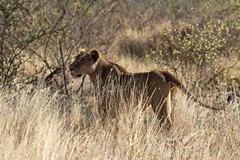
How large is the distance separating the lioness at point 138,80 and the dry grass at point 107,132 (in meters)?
0.18

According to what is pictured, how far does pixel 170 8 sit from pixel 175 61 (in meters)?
9.63

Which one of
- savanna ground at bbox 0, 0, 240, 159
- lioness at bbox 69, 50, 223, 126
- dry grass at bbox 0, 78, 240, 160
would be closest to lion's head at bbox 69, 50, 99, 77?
lioness at bbox 69, 50, 223, 126

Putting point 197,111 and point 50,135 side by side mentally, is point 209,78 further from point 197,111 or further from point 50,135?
point 50,135

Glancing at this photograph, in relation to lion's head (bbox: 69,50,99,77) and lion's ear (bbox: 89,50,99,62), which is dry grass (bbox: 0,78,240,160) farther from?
lion's ear (bbox: 89,50,99,62)

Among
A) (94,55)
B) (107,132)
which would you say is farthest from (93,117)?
(94,55)

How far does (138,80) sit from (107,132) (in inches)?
47.4

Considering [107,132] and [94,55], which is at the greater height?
[94,55]

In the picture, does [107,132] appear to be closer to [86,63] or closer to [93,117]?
[93,117]

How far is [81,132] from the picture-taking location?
5.36m

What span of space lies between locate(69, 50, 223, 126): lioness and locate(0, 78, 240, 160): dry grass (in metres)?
0.18

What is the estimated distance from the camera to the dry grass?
464 cm

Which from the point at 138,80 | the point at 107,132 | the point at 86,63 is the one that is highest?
the point at 86,63

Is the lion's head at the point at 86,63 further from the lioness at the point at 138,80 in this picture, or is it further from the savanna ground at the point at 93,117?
the savanna ground at the point at 93,117

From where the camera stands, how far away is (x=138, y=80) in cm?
641
